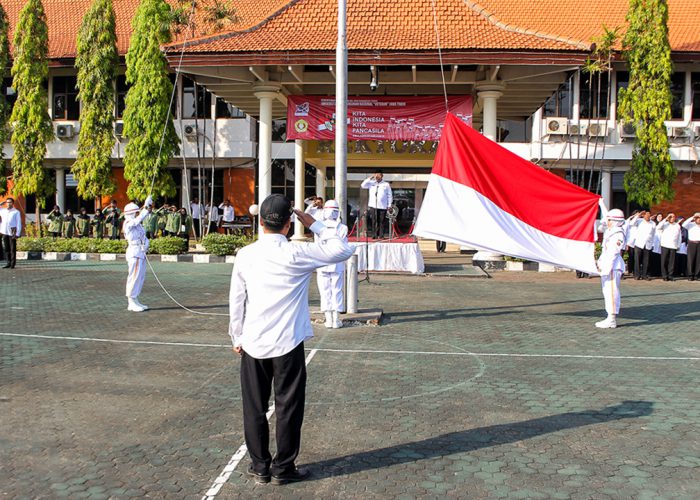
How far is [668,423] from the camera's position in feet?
19.7

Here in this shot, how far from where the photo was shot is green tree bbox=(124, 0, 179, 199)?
2759 centimetres

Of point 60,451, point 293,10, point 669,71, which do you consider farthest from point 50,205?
point 60,451

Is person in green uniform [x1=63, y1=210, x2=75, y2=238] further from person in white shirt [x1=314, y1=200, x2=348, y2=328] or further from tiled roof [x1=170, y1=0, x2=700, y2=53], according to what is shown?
person in white shirt [x1=314, y1=200, x2=348, y2=328]

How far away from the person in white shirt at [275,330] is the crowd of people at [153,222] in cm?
2037

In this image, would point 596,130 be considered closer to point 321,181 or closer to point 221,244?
point 321,181

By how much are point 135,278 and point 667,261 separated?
14.4 metres

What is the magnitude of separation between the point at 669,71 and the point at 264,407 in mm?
23588

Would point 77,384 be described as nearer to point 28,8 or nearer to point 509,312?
point 509,312

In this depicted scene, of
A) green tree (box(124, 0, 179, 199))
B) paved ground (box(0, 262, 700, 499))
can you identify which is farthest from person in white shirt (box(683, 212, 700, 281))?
green tree (box(124, 0, 179, 199))

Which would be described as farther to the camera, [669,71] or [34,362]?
[669,71]

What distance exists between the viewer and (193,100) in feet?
107

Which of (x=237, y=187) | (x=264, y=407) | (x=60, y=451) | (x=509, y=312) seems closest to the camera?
(x=264, y=407)

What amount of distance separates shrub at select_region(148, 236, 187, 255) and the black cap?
748 inches

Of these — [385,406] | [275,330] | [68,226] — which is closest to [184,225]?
[68,226]
